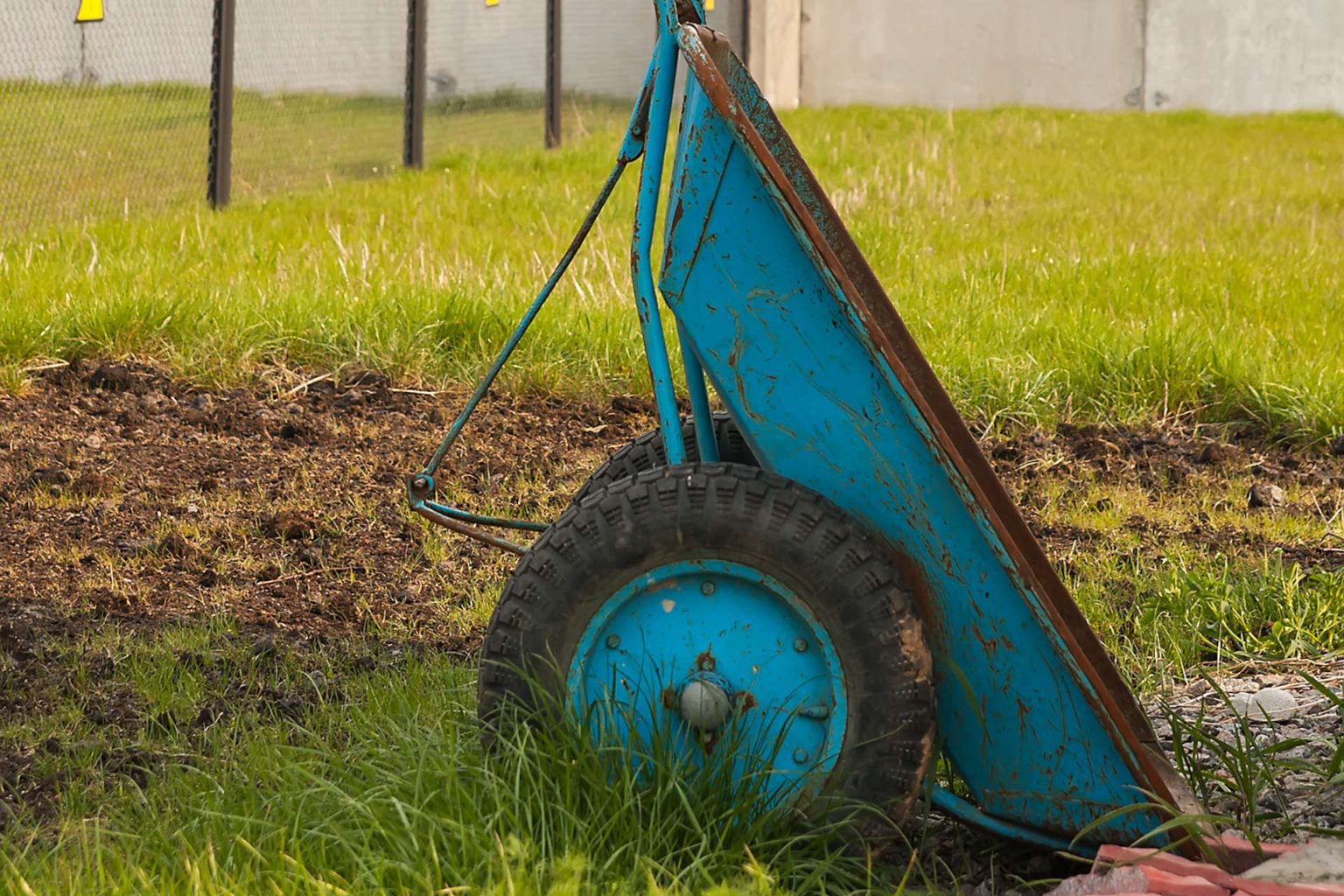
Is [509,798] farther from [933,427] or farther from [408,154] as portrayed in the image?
[408,154]

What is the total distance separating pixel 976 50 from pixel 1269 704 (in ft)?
56.7

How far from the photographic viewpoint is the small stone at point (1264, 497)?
4160 mm

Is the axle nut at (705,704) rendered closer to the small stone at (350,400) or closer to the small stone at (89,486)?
the small stone at (89,486)

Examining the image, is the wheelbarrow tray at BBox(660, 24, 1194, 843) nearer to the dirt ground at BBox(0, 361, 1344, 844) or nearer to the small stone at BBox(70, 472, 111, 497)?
the dirt ground at BBox(0, 361, 1344, 844)

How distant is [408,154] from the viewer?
389 inches

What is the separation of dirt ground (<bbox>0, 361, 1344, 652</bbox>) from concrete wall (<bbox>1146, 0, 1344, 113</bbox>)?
614 inches

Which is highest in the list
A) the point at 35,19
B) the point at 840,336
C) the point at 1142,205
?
the point at 35,19

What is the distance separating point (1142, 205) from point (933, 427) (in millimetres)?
7933

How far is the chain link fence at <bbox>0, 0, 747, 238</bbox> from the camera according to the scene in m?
6.95

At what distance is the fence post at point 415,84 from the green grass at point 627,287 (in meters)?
0.19

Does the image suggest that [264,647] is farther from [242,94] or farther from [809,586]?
[242,94]

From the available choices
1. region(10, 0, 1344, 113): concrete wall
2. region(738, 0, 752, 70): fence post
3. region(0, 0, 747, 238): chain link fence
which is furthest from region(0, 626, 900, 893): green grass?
region(10, 0, 1344, 113): concrete wall

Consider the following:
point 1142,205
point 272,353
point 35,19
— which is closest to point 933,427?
point 272,353

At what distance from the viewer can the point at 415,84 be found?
32.0 ft
